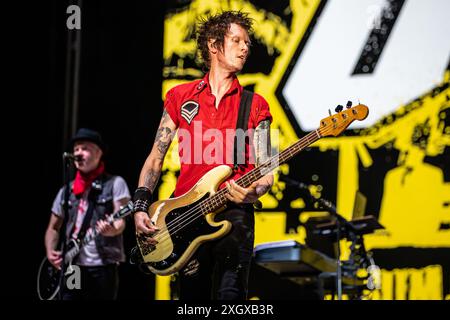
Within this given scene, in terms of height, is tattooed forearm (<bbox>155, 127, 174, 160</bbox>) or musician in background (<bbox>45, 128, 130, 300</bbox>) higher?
tattooed forearm (<bbox>155, 127, 174, 160</bbox>)

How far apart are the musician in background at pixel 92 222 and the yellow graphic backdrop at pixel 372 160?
0.50m

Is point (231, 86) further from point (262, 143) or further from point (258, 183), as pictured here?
point (258, 183)

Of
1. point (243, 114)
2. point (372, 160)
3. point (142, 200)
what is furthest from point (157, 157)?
point (372, 160)

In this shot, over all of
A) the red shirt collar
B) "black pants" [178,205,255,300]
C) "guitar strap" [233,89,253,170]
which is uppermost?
the red shirt collar

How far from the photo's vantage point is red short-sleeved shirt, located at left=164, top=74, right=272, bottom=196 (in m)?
3.35

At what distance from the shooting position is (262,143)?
10.9ft

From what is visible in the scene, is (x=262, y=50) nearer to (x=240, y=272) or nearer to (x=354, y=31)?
(x=354, y=31)

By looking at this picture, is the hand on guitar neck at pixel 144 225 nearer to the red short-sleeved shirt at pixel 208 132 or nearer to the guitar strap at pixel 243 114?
the red short-sleeved shirt at pixel 208 132

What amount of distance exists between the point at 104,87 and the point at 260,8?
1622 millimetres

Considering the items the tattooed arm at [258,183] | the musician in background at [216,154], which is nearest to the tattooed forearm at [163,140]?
the musician in background at [216,154]

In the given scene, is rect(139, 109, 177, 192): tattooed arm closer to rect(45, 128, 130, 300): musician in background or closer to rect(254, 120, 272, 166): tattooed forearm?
rect(254, 120, 272, 166): tattooed forearm

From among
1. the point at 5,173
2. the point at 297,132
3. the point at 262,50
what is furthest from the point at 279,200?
the point at 5,173

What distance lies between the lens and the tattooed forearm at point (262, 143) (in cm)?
332

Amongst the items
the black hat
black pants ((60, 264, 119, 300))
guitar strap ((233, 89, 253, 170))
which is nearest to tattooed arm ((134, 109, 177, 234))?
guitar strap ((233, 89, 253, 170))
